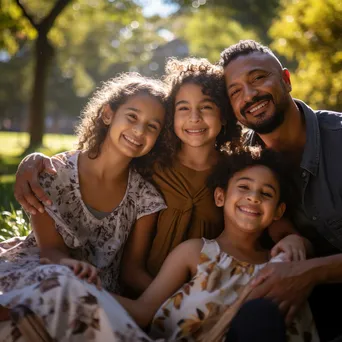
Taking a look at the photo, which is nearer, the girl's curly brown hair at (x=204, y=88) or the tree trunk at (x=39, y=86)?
the girl's curly brown hair at (x=204, y=88)

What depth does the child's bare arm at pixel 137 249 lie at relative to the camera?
11.6ft

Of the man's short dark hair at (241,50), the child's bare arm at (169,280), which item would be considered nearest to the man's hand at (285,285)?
the child's bare arm at (169,280)

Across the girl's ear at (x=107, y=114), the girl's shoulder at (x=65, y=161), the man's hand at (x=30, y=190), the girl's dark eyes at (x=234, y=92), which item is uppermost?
the girl's dark eyes at (x=234, y=92)

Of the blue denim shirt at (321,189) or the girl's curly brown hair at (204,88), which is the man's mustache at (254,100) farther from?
the blue denim shirt at (321,189)

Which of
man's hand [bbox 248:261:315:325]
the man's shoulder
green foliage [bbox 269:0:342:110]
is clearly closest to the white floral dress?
man's hand [bbox 248:261:315:325]

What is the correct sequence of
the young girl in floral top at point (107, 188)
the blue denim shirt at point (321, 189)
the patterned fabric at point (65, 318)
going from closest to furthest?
the patterned fabric at point (65, 318) → the young girl in floral top at point (107, 188) → the blue denim shirt at point (321, 189)

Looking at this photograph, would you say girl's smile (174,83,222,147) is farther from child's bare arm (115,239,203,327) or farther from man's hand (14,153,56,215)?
man's hand (14,153,56,215)

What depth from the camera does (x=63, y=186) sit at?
347 centimetres

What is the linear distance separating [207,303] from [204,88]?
1.58m

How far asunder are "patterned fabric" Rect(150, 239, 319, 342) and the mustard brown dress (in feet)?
2.16

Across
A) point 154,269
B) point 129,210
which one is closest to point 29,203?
point 129,210

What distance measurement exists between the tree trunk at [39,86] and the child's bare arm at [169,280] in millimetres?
11950

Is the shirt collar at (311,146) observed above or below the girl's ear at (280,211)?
above

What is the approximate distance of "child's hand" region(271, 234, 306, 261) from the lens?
2855 mm
